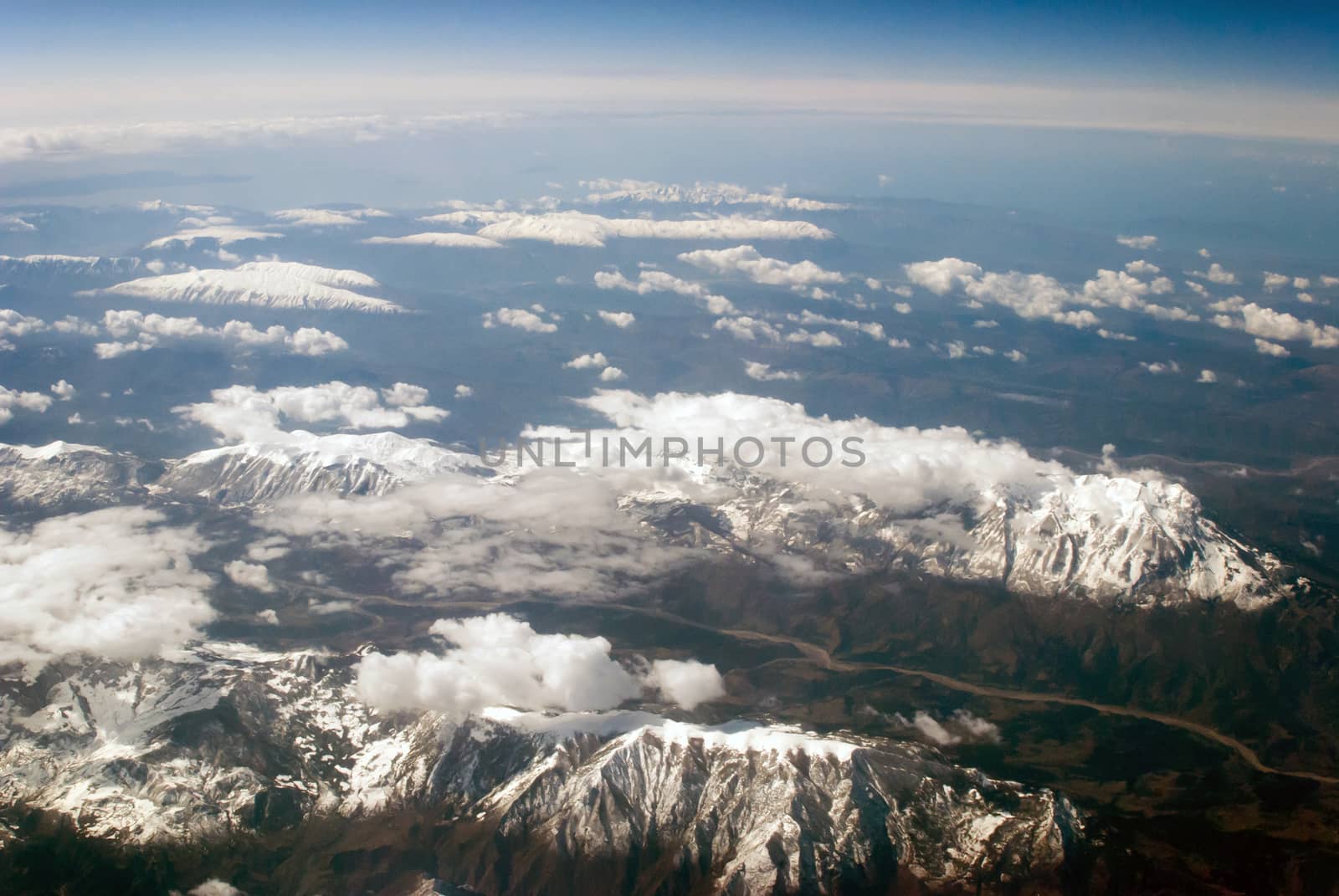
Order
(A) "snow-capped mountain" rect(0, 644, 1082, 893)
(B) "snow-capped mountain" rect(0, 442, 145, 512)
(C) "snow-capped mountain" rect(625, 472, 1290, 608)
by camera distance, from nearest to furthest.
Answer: (A) "snow-capped mountain" rect(0, 644, 1082, 893), (C) "snow-capped mountain" rect(625, 472, 1290, 608), (B) "snow-capped mountain" rect(0, 442, 145, 512)

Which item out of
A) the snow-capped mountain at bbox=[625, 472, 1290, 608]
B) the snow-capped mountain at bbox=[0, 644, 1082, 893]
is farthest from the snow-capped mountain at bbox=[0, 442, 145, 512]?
the snow-capped mountain at bbox=[625, 472, 1290, 608]

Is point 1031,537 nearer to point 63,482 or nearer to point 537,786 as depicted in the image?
point 537,786

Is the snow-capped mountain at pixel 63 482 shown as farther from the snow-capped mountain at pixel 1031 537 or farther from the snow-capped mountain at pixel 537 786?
the snow-capped mountain at pixel 1031 537

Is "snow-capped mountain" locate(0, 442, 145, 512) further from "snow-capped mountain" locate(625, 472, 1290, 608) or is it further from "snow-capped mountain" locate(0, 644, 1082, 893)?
"snow-capped mountain" locate(625, 472, 1290, 608)

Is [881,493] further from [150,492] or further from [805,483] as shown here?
[150,492]

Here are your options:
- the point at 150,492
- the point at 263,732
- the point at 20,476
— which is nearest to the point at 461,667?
the point at 263,732

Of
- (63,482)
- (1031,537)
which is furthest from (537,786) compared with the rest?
(63,482)

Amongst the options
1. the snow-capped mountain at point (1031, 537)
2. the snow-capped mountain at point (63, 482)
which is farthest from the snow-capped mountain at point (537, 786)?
the snow-capped mountain at point (63, 482)

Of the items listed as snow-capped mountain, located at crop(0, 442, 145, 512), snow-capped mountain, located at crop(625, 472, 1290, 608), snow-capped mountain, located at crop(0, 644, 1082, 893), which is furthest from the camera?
snow-capped mountain, located at crop(0, 442, 145, 512)
